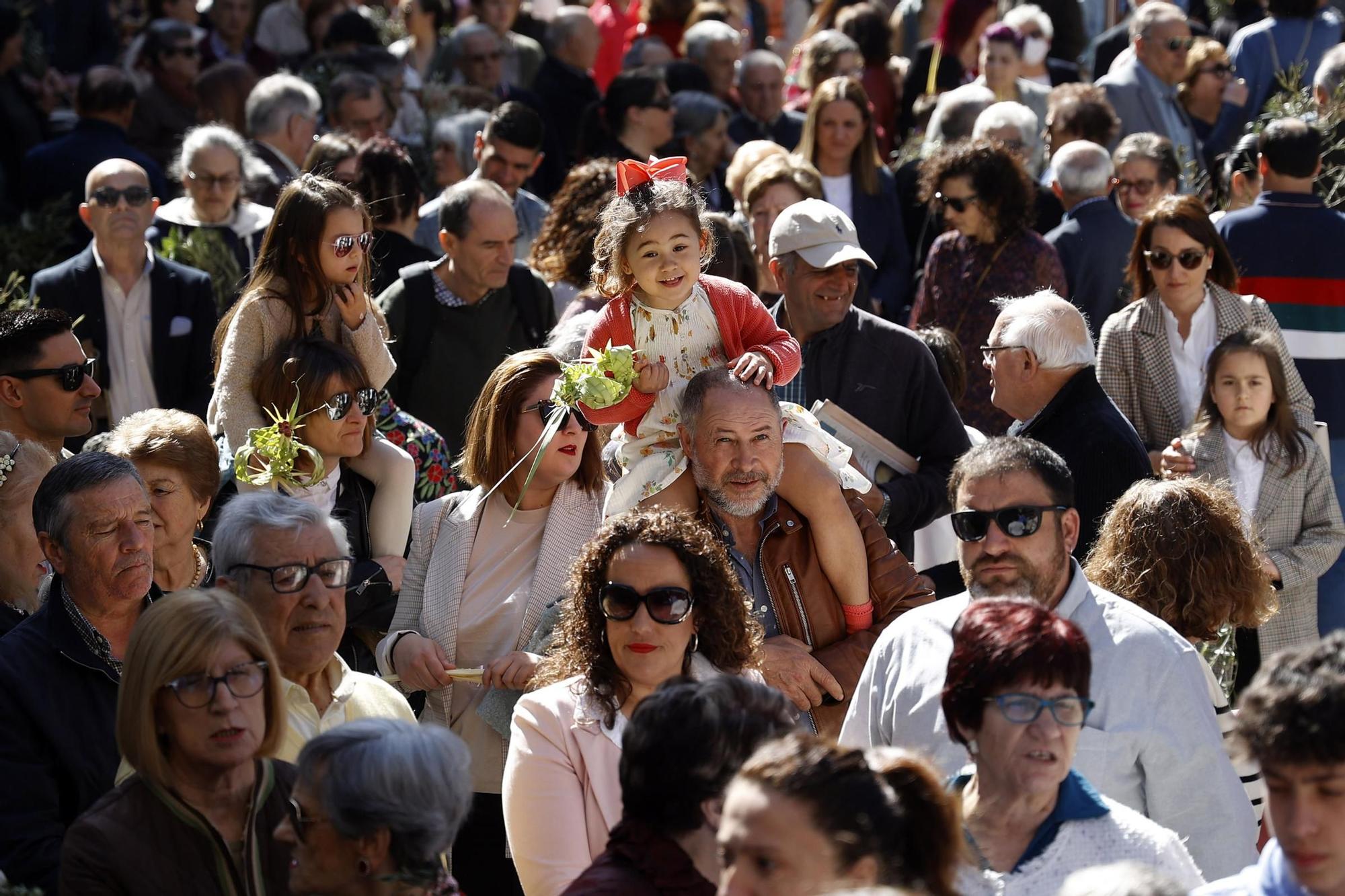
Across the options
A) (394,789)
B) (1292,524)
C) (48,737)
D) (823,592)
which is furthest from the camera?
(1292,524)

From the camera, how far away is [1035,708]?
3.56 m

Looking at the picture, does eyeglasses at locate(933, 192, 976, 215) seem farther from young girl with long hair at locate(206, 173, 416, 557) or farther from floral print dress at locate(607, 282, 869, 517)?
young girl with long hair at locate(206, 173, 416, 557)

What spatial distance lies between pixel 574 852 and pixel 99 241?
14.7 ft

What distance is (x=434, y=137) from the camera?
32.7 feet

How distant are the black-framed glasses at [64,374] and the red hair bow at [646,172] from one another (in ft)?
6.12

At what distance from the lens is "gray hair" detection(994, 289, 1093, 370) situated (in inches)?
228

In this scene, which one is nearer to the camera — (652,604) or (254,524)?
(652,604)

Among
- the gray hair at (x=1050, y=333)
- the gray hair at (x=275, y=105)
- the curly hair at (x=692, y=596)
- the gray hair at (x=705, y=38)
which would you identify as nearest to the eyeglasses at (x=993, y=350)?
the gray hair at (x=1050, y=333)

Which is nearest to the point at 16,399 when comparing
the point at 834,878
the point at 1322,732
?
the point at 834,878

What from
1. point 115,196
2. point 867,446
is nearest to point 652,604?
point 867,446

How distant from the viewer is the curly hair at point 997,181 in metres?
7.53

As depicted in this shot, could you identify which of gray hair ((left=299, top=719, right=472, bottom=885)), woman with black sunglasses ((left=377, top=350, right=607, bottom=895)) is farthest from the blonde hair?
woman with black sunglasses ((left=377, top=350, right=607, bottom=895))

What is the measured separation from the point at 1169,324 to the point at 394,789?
4559mm

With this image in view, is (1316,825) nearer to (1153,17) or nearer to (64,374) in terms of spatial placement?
(64,374)
